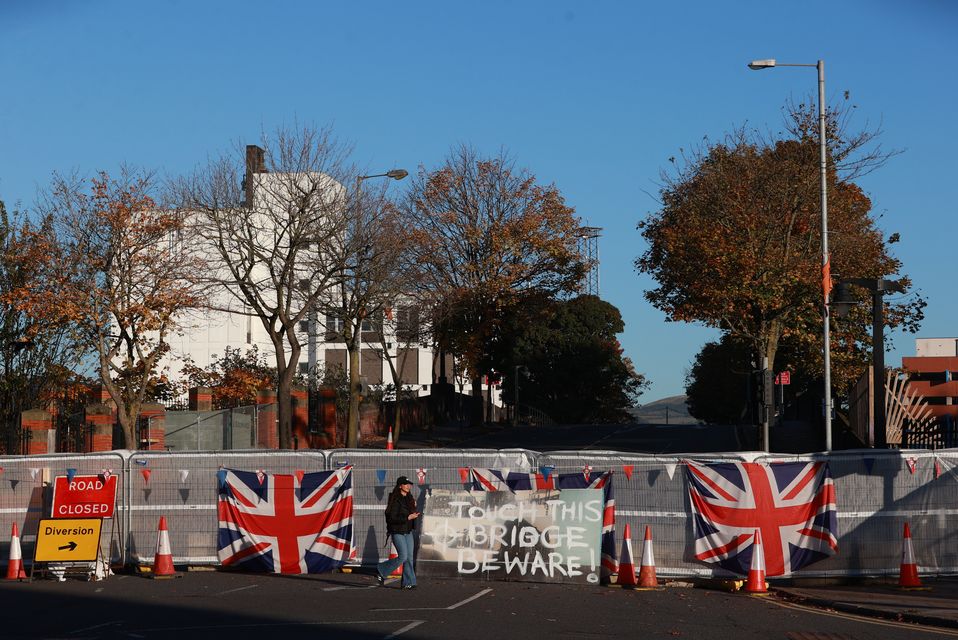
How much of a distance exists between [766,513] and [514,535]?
11.3 feet

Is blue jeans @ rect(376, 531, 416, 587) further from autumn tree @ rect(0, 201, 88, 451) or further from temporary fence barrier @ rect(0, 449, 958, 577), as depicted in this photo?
autumn tree @ rect(0, 201, 88, 451)

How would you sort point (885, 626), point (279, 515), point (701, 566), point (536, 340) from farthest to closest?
1. point (536, 340)
2. point (279, 515)
3. point (701, 566)
4. point (885, 626)

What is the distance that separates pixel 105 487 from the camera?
17016mm

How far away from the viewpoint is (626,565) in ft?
50.0

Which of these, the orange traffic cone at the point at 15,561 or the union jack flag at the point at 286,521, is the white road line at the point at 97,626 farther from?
the orange traffic cone at the point at 15,561

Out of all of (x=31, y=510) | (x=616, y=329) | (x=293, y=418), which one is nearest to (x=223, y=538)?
(x=31, y=510)

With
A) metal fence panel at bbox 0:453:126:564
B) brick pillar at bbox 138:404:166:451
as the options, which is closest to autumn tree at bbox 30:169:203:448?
brick pillar at bbox 138:404:166:451

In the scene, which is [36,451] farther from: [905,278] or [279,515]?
[905,278]

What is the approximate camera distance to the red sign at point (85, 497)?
16.9 m

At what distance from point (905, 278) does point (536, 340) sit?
3211 cm

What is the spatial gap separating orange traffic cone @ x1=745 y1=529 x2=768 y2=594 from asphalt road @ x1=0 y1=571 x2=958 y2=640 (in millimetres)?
261

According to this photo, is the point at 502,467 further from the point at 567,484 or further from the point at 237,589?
the point at 237,589

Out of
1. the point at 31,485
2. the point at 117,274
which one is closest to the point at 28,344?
the point at 117,274

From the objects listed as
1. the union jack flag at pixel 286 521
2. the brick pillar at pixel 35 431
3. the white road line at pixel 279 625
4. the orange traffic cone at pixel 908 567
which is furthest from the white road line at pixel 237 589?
the brick pillar at pixel 35 431
